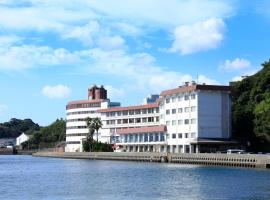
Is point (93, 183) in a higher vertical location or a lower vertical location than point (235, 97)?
lower

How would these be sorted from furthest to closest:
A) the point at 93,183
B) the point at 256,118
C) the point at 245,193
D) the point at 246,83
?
the point at 246,83 → the point at 256,118 → the point at 93,183 → the point at 245,193

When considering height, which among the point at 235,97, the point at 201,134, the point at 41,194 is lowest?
the point at 41,194

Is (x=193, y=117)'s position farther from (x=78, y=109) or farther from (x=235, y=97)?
(x=78, y=109)

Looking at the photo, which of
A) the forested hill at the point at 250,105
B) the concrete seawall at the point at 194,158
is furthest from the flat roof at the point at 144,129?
the forested hill at the point at 250,105

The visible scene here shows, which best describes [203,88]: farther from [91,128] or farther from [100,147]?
[91,128]

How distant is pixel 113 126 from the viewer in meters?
173

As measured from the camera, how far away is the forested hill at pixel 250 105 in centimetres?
13300

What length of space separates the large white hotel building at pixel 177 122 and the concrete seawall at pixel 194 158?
845 centimetres

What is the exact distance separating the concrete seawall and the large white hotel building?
8450mm

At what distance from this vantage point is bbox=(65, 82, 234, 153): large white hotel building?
13238 cm

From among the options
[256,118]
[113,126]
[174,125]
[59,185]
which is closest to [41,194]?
[59,185]

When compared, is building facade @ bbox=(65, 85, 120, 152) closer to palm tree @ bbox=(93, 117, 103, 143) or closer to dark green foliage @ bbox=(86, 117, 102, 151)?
palm tree @ bbox=(93, 117, 103, 143)

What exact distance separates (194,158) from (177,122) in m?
22.8

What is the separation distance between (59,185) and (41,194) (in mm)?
9934
